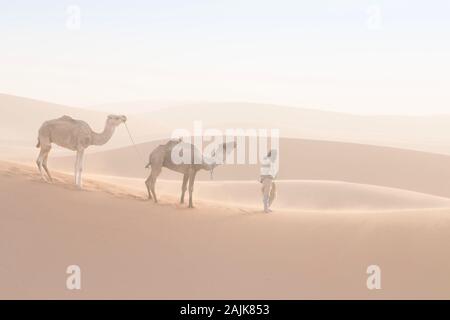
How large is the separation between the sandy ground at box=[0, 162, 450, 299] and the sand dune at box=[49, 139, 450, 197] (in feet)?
74.5

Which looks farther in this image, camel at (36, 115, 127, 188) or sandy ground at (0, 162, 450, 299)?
camel at (36, 115, 127, 188)

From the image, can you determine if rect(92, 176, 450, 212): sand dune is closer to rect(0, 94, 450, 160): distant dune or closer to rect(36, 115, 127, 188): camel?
rect(36, 115, 127, 188): camel

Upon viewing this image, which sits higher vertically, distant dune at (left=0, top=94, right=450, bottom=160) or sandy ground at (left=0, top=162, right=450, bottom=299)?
distant dune at (left=0, top=94, right=450, bottom=160)

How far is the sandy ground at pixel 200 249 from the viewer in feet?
27.8

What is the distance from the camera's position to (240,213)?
40.9 feet

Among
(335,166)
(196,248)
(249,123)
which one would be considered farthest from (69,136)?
(249,123)

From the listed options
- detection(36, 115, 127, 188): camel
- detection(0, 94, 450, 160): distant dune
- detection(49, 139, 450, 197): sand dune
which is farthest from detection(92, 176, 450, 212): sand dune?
detection(0, 94, 450, 160): distant dune

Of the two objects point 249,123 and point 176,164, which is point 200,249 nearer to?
point 176,164

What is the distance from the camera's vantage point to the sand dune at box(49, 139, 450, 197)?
3550 cm

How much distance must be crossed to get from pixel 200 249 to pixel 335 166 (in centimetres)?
2885

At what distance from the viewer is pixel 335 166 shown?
37500 mm
